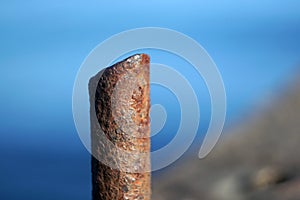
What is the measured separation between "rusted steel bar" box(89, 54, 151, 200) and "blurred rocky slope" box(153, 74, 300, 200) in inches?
25.7

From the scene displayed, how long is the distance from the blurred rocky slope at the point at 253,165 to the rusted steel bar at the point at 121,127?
65 cm

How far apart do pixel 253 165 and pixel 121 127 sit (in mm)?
1182

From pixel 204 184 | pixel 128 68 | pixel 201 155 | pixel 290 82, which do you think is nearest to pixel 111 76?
pixel 128 68

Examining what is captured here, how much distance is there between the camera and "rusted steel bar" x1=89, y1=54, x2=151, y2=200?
3434 millimetres

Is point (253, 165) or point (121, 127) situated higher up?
point (253, 165)

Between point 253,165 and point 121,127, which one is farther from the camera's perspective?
point 253,165

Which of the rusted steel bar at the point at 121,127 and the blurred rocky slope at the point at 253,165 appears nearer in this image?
the rusted steel bar at the point at 121,127

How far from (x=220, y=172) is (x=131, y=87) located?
1.14 m

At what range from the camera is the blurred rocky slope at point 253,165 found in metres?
3.83

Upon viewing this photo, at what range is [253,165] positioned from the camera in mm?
4262

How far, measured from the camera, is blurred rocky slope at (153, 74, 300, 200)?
12.6 ft

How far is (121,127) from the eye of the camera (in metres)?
3.44

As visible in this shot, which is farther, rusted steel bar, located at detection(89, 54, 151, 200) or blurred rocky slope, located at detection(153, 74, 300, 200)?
blurred rocky slope, located at detection(153, 74, 300, 200)

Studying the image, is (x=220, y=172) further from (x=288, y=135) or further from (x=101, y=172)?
(x=101, y=172)
